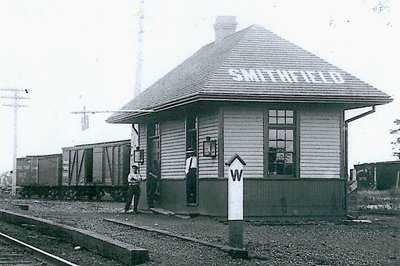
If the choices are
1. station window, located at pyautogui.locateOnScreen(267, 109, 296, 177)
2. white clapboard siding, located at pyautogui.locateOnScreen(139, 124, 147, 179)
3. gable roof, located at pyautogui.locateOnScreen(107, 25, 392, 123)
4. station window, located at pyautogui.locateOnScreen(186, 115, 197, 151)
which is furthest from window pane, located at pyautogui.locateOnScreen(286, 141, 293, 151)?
white clapboard siding, located at pyautogui.locateOnScreen(139, 124, 147, 179)

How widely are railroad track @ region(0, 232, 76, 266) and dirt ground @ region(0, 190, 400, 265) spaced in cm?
162

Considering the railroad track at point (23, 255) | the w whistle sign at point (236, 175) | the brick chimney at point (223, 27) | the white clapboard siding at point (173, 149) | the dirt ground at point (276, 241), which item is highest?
the brick chimney at point (223, 27)

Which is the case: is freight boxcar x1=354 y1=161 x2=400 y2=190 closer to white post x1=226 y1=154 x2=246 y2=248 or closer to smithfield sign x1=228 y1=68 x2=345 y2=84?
smithfield sign x1=228 y1=68 x2=345 y2=84

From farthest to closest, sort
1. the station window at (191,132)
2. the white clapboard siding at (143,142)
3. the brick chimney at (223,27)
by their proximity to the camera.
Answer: the brick chimney at (223,27), the white clapboard siding at (143,142), the station window at (191,132)

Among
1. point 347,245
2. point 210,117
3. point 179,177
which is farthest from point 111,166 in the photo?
point 347,245

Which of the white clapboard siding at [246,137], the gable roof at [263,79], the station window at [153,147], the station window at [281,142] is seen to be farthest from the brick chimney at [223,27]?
the white clapboard siding at [246,137]

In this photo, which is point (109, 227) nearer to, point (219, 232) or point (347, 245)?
point (219, 232)

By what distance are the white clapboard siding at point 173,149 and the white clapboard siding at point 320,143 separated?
3.87 m

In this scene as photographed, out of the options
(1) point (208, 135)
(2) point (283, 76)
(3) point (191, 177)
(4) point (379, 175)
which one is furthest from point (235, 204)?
(4) point (379, 175)

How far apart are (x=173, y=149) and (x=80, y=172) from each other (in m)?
16.9

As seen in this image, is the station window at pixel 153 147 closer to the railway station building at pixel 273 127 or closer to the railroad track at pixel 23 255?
the railway station building at pixel 273 127

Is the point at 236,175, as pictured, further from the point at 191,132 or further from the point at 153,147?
the point at 153,147

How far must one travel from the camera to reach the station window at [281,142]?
64.3 ft

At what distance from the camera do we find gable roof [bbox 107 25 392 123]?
19047 mm
